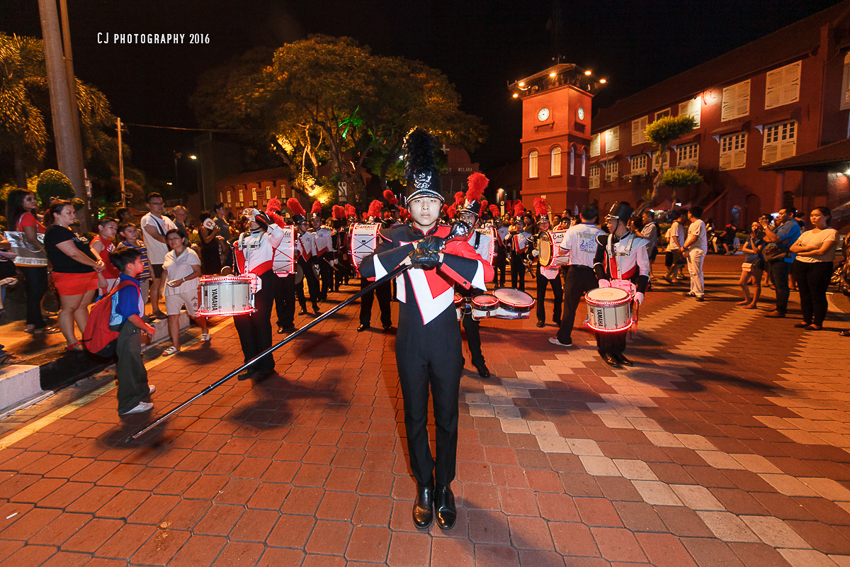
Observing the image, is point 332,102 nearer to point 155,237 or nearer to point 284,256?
point 155,237

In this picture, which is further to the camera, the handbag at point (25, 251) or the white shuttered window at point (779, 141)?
the white shuttered window at point (779, 141)

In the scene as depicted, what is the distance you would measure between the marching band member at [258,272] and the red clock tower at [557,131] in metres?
30.8

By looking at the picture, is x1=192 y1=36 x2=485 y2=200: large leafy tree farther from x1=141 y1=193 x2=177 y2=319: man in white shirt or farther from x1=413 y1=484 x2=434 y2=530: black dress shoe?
x1=413 y1=484 x2=434 y2=530: black dress shoe

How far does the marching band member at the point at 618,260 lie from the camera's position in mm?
5711

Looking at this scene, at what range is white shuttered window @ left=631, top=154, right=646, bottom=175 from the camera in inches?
1355

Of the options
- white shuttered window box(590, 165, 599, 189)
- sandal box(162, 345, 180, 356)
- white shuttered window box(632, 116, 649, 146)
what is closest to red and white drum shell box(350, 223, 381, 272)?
sandal box(162, 345, 180, 356)

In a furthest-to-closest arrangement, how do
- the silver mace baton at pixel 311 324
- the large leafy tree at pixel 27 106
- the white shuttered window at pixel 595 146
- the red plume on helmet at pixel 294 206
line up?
the white shuttered window at pixel 595 146 → the large leafy tree at pixel 27 106 → the red plume on helmet at pixel 294 206 → the silver mace baton at pixel 311 324

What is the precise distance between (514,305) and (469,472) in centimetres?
229

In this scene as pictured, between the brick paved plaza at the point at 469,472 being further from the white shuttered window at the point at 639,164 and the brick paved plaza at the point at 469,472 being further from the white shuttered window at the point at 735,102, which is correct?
the white shuttered window at the point at 639,164

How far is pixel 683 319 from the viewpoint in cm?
848

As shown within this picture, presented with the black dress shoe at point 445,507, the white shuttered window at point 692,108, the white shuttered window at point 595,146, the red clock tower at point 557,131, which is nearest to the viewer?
the black dress shoe at point 445,507

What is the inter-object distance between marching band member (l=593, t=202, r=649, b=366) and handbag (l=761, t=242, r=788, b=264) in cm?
483

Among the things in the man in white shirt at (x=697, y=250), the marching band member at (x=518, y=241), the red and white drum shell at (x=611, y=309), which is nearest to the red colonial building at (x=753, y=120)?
the man in white shirt at (x=697, y=250)

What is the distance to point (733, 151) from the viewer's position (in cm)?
2755
